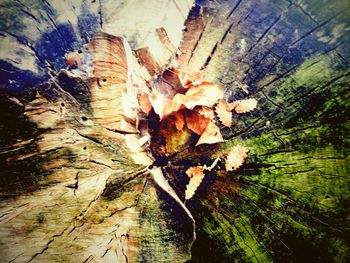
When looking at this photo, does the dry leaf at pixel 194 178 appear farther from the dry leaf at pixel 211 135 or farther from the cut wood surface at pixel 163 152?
the dry leaf at pixel 211 135

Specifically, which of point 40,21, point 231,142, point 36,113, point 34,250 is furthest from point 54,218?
point 40,21

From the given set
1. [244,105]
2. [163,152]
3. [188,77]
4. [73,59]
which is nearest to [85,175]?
[163,152]

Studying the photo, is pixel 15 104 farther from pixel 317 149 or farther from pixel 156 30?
pixel 317 149

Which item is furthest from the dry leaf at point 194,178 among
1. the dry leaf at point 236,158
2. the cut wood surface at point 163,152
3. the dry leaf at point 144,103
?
the dry leaf at point 144,103

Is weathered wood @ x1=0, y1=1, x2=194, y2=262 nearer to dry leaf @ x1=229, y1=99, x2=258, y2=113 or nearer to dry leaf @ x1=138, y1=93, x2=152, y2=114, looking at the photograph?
dry leaf @ x1=138, y1=93, x2=152, y2=114

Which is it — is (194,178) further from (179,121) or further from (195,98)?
(195,98)

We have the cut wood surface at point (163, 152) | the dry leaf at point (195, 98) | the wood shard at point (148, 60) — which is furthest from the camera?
the wood shard at point (148, 60)
